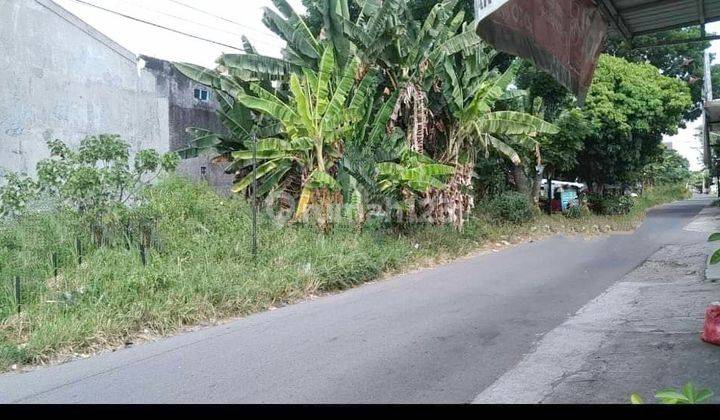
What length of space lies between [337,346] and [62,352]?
8.90 ft

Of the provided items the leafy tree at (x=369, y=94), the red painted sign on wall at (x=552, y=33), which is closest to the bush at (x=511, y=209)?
the leafy tree at (x=369, y=94)

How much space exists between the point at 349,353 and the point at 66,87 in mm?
9978

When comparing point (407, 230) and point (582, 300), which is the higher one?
point (407, 230)

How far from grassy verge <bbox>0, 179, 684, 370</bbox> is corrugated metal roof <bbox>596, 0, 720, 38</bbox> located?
545 cm

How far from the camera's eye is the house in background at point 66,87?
11602 millimetres

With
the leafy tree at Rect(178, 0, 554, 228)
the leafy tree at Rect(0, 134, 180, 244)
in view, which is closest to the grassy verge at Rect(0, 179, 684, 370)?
the leafy tree at Rect(0, 134, 180, 244)

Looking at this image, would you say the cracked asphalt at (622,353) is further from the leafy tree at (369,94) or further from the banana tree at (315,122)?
the banana tree at (315,122)

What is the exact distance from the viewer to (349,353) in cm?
589

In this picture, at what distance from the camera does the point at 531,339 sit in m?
6.37

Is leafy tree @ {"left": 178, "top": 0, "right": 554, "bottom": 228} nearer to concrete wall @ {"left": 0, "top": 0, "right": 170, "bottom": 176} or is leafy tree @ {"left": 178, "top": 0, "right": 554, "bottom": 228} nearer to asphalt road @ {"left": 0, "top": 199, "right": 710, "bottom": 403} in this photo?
concrete wall @ {"left": 0, "top": 0, "right": 170, "bottom": 176}

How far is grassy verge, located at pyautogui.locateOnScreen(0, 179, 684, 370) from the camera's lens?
6621mm

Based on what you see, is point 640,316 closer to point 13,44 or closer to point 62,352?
point 62,352

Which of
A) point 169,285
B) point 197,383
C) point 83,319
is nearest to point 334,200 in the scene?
point 169,285

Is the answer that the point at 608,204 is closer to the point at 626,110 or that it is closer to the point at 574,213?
the point at 574,213
